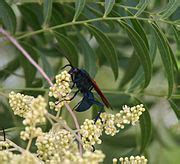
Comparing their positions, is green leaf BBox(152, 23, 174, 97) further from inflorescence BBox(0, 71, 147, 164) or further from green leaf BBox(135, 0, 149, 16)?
inflorescence BBox(0, 71, 147, 164)

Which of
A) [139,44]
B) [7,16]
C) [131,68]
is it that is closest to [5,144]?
[139,44]

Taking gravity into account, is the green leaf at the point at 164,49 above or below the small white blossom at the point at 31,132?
above

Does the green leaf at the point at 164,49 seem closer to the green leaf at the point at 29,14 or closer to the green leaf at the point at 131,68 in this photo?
the green leaf at the point at 131,68

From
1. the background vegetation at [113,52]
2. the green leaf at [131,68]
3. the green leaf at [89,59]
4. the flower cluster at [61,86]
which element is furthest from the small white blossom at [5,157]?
the green leaf at [131,68]

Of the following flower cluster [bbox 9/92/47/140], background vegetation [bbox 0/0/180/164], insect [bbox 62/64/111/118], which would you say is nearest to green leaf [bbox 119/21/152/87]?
background vegetation [bbox 0/0/180/164]

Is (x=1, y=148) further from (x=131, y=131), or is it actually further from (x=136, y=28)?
(x=131, y=131)

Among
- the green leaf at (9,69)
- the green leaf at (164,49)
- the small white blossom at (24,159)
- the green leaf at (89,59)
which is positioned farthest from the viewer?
the green leaf at (9,69)

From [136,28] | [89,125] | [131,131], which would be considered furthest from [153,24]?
[131,131]
